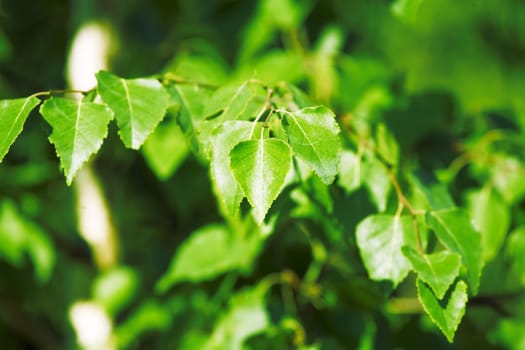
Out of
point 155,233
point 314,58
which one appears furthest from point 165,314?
point 314,58

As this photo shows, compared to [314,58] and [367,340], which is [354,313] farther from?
[314,58]

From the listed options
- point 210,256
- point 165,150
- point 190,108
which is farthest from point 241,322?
point 190,108

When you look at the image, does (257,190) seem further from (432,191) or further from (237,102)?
(432,191)

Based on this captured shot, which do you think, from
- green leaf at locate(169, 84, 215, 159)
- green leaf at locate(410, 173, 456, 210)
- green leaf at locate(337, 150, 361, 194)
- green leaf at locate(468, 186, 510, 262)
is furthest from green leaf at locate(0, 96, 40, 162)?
green leaf at locate(468, 186, 510, 262)

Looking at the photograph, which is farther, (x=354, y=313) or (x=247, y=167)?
(x=354, y=313)

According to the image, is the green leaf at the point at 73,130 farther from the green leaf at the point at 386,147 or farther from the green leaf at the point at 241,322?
the green leaf at the point at 241,322

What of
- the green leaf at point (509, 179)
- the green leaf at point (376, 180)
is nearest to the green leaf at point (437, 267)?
the green leaf at point (376, 180)

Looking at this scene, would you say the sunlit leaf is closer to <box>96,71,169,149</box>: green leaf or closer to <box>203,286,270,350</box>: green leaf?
<box>96,71,169,149</box>: green leaf
